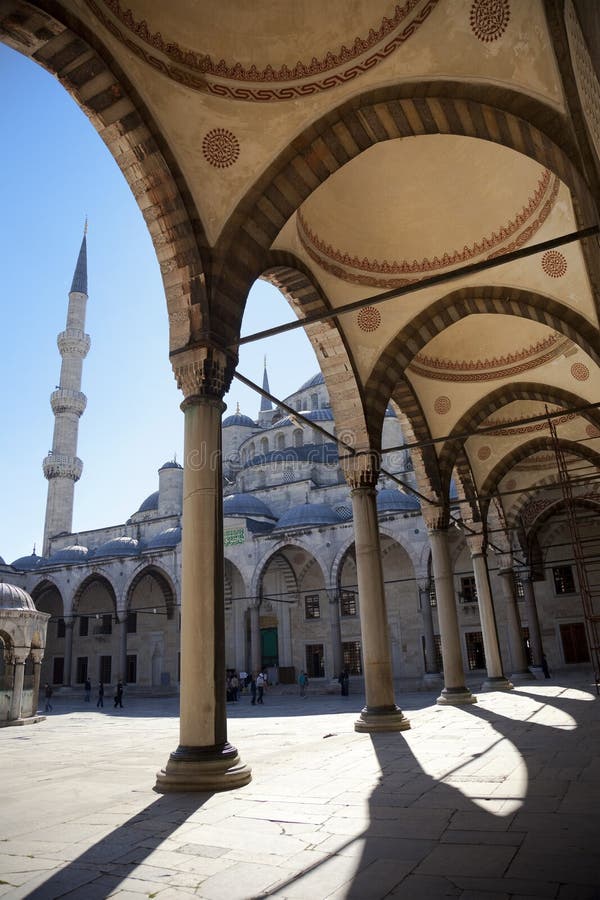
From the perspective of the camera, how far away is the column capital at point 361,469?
9336 millimetres

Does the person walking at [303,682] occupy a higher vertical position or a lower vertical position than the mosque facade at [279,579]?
lower

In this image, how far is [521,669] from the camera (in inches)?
734

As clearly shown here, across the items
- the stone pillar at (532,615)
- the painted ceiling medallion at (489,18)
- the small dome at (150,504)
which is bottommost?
the stone pillar at (532,615)

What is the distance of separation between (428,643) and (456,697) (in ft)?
33.0

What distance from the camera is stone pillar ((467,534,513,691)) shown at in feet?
47.0

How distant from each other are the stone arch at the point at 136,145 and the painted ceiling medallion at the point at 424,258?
2.46 m

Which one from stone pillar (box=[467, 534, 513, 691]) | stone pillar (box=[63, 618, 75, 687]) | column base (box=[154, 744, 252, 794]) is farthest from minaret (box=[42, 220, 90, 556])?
column base (box=[154, 744, 252, 794])

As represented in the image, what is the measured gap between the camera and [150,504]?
137 ft

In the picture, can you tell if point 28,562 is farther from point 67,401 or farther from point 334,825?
point 334,825

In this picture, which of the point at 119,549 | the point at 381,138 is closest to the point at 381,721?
the point at 381,138

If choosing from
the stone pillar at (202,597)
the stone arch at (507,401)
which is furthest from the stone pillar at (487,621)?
the stone pillar at (202,597)

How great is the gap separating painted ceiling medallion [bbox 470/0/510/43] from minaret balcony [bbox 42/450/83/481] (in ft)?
104

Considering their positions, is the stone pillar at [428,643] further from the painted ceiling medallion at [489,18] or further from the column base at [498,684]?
the painted ceiling medallion at [489,18]

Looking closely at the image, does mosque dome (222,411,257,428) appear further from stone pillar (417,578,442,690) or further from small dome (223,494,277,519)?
stone pillar (417,578,442,690)
